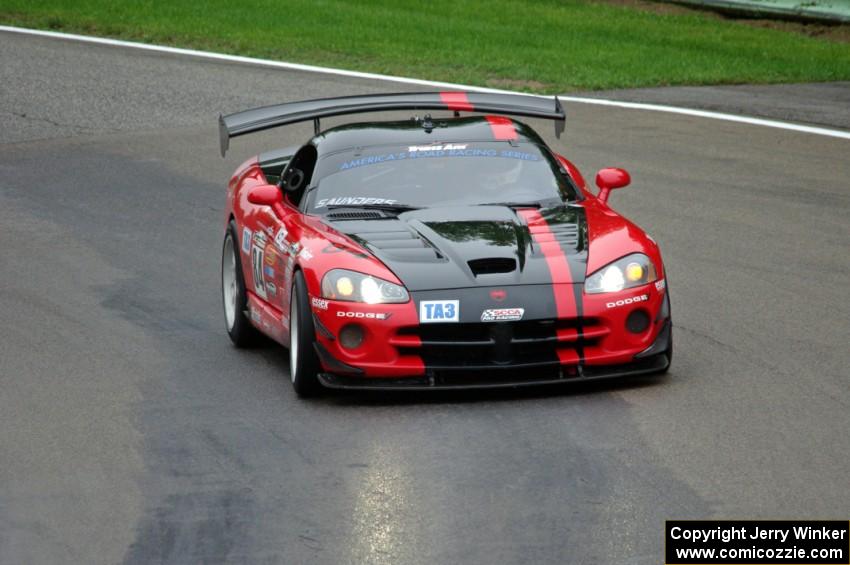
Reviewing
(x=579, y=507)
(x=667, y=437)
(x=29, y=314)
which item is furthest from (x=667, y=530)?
(x=29, y=314)

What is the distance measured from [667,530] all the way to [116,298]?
585 cm

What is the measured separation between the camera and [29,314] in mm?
10609

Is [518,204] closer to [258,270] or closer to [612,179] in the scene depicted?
[612,179]

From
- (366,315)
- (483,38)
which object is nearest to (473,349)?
(366,315)

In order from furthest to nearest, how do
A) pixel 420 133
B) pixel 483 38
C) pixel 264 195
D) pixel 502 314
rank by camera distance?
pixel 483 38
pixel 420 133
pixel 264 195
pixel 502 314

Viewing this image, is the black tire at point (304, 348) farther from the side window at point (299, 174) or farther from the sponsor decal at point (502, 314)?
the side window at point (299, 174)

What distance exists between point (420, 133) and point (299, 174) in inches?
29.3

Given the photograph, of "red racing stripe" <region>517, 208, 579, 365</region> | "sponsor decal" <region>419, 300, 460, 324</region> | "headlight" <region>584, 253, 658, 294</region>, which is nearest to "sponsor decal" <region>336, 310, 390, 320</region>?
"sponsor decal" <region>419, 300, 460, 324</region>

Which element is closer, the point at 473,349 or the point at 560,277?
the point at 473,349

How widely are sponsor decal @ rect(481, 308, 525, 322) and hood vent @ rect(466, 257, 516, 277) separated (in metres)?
0.24

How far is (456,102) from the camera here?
34.1 feet

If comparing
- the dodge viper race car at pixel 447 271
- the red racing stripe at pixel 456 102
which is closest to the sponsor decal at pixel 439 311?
the dodge viper race car at pixel 447 271

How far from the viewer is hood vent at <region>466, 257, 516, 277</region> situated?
8.23 meters

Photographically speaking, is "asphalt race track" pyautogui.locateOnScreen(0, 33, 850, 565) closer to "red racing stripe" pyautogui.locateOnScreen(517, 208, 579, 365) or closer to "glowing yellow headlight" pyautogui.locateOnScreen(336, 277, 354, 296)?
"red racing stripe" pyautogui.locateOnScreen(517, 208, 579, 365)
